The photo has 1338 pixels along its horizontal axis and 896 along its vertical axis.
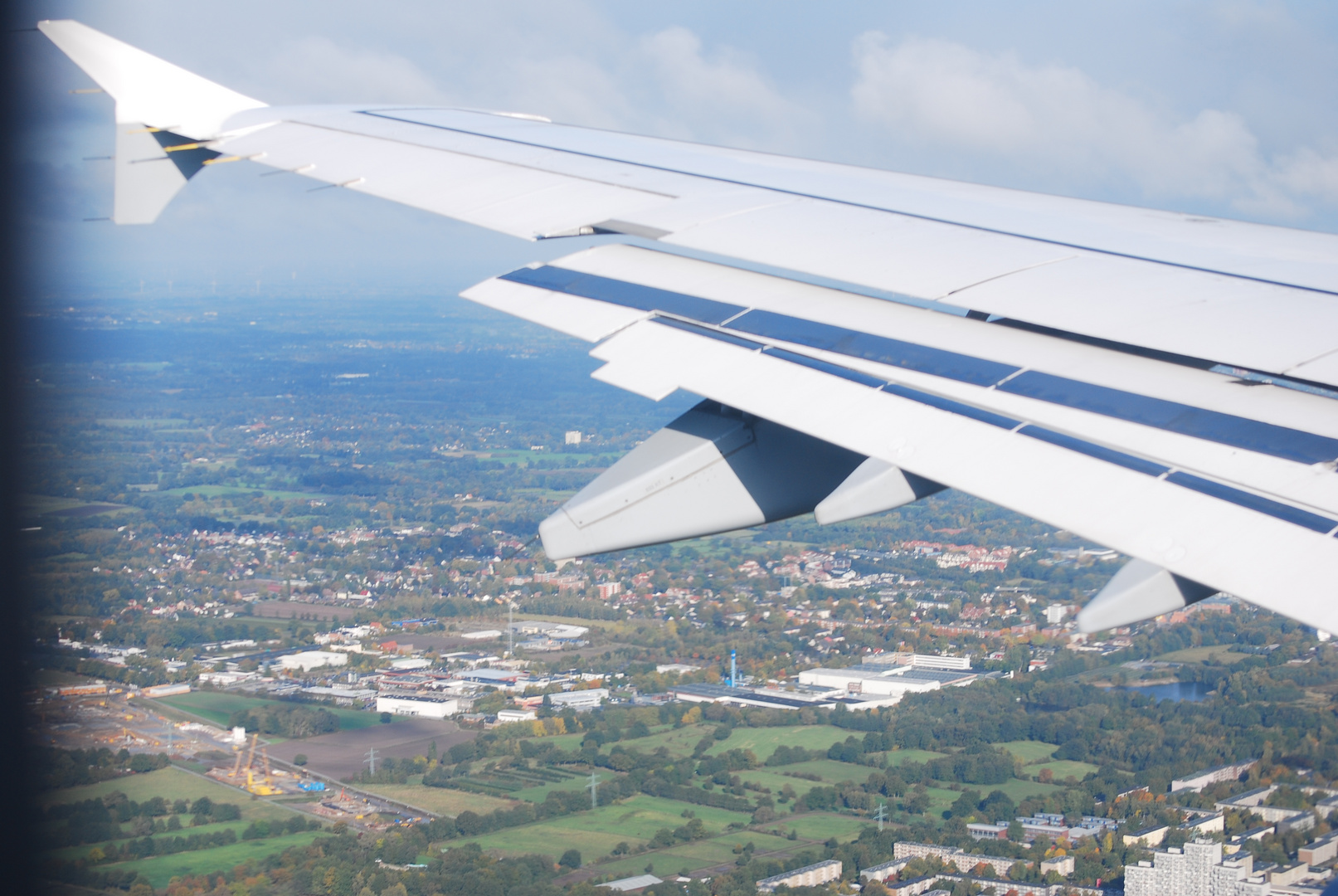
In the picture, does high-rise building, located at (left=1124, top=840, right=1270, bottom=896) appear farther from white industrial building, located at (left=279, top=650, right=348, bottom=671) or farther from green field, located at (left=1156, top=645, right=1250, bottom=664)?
white industrial building, located at (left=279, top=650, right=348, bottom=671)

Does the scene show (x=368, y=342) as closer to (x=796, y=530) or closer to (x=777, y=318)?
(x=796, y=530)

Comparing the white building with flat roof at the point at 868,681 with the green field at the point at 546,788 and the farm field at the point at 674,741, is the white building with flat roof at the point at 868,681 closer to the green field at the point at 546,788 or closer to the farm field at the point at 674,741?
the farm field at the point at 674,741

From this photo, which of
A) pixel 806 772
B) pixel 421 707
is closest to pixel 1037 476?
pixel 806 772

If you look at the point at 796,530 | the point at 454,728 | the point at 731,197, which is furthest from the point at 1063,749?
the point at 796,530

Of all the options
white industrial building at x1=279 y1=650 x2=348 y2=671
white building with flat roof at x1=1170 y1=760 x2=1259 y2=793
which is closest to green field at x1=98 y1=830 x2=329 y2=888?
white industrial building at x1=279 y1=650 x2=348 y2=671

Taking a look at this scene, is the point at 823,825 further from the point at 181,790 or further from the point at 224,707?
the point at 224,707

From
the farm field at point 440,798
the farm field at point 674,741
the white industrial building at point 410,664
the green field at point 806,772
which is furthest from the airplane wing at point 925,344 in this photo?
the white industrial building at point 410,664
